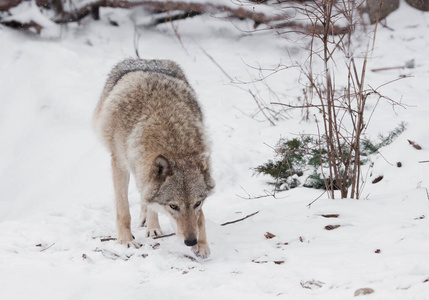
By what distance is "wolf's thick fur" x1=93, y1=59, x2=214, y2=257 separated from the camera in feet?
13.6

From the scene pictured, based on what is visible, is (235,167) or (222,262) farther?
(235,167)

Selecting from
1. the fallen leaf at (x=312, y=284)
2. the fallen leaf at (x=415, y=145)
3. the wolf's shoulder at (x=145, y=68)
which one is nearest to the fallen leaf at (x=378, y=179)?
the fallen leaf at (x=415, y=145)

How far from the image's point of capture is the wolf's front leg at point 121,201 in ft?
15.5

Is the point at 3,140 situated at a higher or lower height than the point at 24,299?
lower

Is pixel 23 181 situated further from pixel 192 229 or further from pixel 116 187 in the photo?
pixel 192 229

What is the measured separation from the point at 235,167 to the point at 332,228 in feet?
9.66

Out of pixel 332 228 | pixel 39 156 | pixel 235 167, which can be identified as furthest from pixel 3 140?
→ pixel 332 228

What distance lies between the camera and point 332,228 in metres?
4.36

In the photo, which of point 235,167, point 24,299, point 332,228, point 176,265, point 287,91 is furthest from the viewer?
point 287,91

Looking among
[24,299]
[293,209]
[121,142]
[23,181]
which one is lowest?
[23,181]

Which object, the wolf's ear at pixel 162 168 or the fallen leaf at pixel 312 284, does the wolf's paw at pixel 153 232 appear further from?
the fallen leaf at pixel 312 284

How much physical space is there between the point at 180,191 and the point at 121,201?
0.99 metres

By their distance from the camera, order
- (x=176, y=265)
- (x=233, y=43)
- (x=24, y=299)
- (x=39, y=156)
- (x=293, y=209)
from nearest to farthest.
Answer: (x=24, y=299), (x=176, y=265), (x=293, y=209), (x=39, y=156), (x=233, y=43)

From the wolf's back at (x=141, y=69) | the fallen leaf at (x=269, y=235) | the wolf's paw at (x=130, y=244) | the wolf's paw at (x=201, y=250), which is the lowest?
the wolf's paw at (x=130, y=244)
